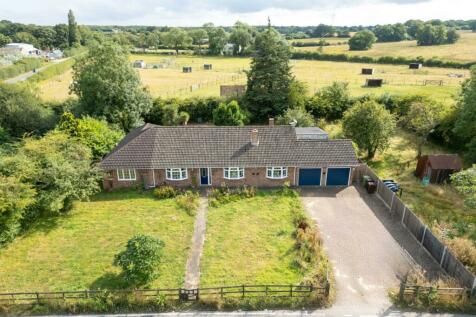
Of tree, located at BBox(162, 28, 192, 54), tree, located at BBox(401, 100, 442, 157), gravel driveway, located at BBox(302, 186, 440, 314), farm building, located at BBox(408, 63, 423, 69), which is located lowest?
gravel driveway, located at BBox(302, 186, 440, 314)

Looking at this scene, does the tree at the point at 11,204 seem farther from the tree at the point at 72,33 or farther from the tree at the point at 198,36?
the tree at the point at 72,33

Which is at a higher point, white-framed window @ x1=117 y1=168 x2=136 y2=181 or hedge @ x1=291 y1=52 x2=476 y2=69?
hedge @ x1=291 y1=52 x2=476 y2=69

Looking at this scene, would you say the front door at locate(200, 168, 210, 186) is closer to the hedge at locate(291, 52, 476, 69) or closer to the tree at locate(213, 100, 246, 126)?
the tree at locate(213, 100, 246, 126)

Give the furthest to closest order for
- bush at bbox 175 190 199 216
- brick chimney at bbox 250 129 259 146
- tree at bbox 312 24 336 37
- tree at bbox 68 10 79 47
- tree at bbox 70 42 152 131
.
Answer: tree at bbox 312 24 336 37, tree at bbox 68 10 79 47, tree at bbox 70 42 152 131, brick chimney at bbox 250 129 259 146, bush at bbox 175 190 199 216

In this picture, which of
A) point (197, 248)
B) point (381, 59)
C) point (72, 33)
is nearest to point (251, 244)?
point (197, 248)

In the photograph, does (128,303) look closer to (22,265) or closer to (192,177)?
(22,265)

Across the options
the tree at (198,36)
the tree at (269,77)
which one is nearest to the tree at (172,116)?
the tree at (269,77)

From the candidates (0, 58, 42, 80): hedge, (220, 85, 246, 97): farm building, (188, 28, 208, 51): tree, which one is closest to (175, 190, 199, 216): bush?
(220, 85, 246, 97): farm building
